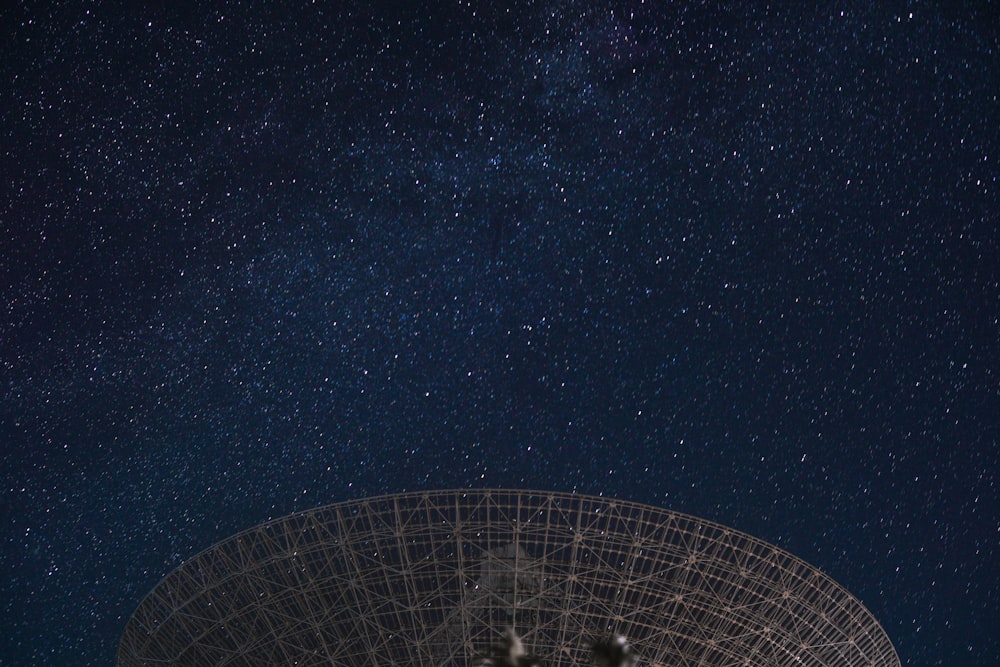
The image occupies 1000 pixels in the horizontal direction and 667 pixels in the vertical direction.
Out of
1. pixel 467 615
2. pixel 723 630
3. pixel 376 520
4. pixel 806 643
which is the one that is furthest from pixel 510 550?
pixel 806 643

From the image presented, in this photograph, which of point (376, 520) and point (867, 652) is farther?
point (376, 520)

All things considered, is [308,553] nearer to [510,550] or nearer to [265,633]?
[265,633]

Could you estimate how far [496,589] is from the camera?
112ft

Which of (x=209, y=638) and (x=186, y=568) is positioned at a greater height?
(x=186, y=568)

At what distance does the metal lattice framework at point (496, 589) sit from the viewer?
106ft

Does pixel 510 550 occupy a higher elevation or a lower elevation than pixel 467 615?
higher

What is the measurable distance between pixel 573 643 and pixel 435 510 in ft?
20.8

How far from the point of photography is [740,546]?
110 ft

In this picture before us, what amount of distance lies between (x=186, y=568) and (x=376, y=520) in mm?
6402

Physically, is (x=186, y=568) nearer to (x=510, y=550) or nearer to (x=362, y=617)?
(x=362, y=617)

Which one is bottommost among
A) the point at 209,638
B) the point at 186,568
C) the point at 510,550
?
the point at 209,638

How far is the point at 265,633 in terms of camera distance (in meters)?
33.0

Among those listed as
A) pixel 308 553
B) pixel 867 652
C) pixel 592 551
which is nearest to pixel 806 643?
pixel 867 652

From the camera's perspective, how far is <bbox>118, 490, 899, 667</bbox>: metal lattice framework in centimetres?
3222
